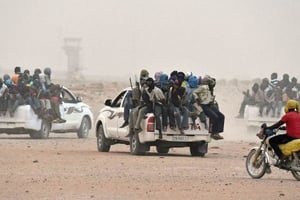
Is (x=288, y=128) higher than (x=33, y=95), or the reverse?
(x=288, y=128)

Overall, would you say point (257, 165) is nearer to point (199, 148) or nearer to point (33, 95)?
point (199, 148)

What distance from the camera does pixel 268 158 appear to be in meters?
20.4

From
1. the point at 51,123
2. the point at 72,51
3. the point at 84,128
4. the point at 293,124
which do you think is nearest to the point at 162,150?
the point at 51,123

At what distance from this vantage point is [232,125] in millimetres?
44000

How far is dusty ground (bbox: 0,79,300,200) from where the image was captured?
17.3m

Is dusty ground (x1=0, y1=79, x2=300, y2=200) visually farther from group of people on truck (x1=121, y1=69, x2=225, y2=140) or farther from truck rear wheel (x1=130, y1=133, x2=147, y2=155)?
group of people on truck (x1=121, y1=69, x2=225, y2=140)

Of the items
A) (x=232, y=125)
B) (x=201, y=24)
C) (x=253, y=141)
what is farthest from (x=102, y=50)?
(x=253, y=141)

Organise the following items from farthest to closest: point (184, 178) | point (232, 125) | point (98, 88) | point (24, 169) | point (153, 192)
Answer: point (98, 88) < point (232, 125) < point (24, 169) < point (184, 178) < point (153, 192)

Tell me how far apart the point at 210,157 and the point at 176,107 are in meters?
1.50

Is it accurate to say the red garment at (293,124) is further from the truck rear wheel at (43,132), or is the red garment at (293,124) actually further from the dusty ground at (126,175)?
the truck rear wheel at (43,132)

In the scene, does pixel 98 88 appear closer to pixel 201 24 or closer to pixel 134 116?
pixel 134 116

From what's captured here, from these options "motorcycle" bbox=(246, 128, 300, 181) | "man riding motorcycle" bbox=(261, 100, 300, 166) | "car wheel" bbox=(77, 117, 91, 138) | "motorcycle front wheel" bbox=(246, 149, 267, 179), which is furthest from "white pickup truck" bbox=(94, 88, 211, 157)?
"car wheel" bbox=(77, 117, 91, 138)

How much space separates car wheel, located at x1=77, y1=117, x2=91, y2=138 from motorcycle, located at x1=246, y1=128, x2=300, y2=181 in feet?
52.1

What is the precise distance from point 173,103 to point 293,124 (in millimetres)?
6298
